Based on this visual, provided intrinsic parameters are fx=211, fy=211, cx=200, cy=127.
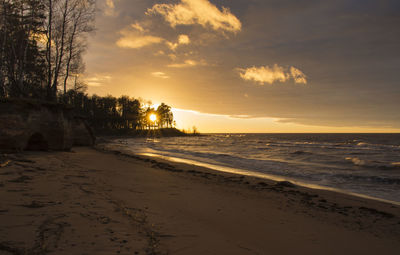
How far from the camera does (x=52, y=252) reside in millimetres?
2596

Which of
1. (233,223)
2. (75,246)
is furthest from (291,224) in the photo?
(75,246)

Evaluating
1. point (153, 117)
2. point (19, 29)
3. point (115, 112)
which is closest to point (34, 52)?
point (19, 29)

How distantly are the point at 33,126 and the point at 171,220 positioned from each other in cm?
1237

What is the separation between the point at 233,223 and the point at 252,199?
2.40m

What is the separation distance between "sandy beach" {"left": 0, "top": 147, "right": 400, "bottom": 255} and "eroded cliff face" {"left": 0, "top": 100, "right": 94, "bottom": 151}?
517 cm

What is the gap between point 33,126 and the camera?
40.4 ft

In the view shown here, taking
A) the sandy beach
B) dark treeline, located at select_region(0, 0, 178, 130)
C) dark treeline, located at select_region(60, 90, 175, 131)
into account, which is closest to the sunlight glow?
dark treeline, located at select_region(60, 90, 175, 131)

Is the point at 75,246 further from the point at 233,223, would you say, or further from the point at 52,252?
the point at 233,223

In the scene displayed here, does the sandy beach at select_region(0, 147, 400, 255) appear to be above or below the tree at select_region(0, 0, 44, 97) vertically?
below

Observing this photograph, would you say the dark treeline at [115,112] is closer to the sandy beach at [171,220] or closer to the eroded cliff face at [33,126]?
the eroded cliff face at [33,126]

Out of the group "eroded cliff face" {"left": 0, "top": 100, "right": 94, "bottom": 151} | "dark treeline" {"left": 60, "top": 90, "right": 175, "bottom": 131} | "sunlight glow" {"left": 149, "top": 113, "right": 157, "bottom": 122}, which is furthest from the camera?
"sunlight glow" {"left": 149, "top": 113, "right": 157, "bottom": 122}

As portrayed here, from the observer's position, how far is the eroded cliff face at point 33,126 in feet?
35.2

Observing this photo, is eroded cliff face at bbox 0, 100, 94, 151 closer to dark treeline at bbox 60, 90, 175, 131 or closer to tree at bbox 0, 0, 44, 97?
tree at bbox 0, 0, 44, 97

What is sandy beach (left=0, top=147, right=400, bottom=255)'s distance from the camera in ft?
10.0
